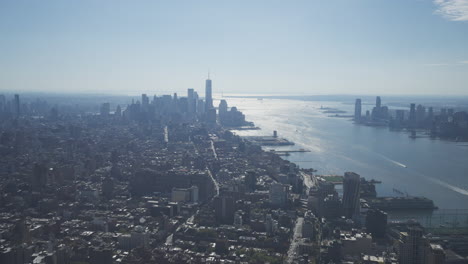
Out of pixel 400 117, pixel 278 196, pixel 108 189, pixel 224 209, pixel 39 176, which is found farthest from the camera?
pixel 400 117

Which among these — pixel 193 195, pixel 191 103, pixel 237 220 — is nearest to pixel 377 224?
pixel 237 220

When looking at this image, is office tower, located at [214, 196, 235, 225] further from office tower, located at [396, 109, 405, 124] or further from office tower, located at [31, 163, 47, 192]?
office tower, located at [396, 109, 405, 124]

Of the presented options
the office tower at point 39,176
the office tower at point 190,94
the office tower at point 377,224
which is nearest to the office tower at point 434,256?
the office tower at point 377,224

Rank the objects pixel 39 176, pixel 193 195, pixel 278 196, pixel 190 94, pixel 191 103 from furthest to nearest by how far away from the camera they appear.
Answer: pixel 190 94, pixel 191 103, pixel 39 176, pixel 193 195, pixel 278 196

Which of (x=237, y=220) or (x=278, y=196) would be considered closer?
(x=237, y=220)

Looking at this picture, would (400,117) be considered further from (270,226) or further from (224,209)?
(270,226)

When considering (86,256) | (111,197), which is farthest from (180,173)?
(86,256)
